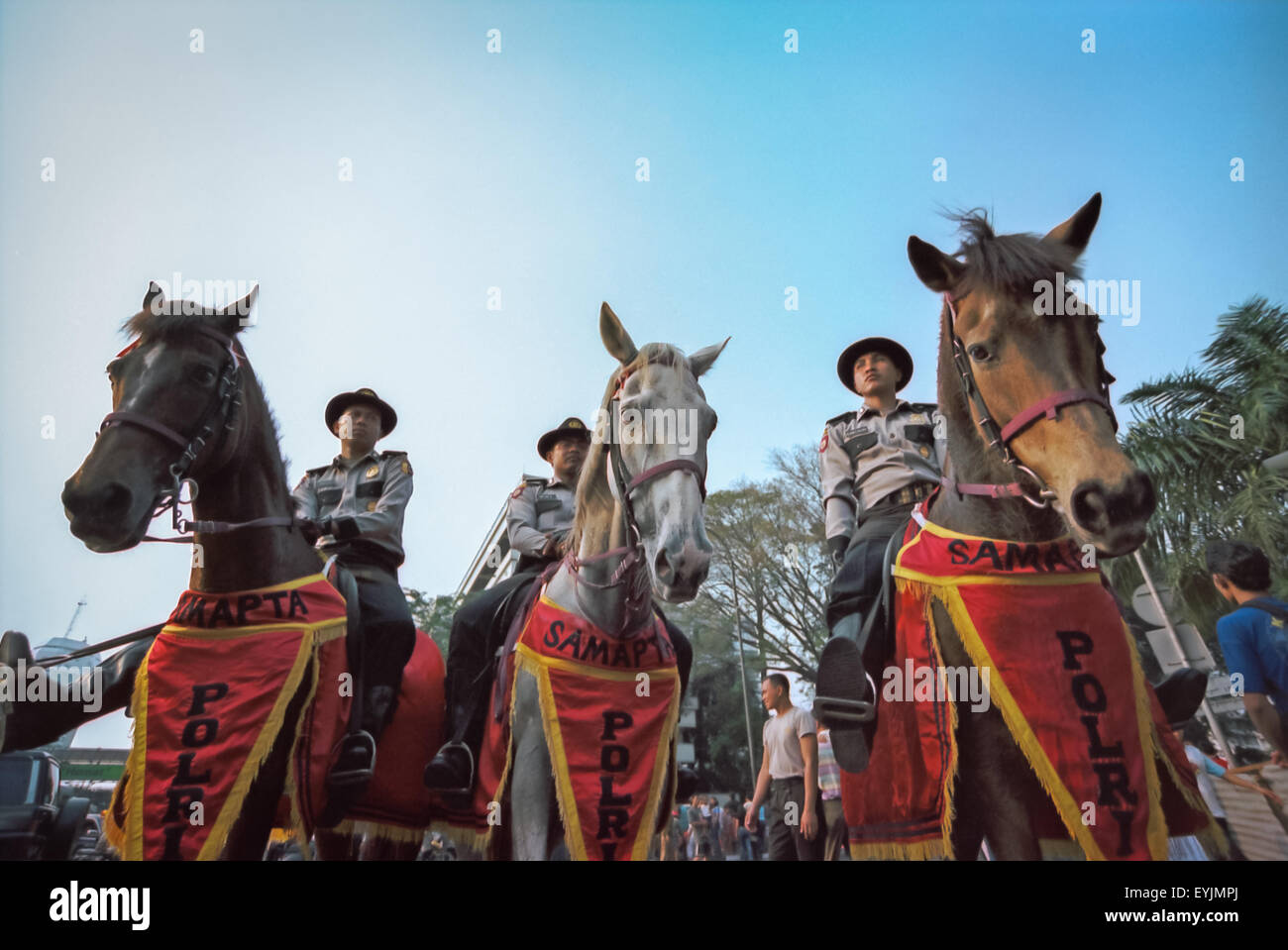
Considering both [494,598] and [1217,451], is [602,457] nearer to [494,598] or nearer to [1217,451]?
[494,598]

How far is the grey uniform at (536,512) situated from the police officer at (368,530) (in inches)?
27.9

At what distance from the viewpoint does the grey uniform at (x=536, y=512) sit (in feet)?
16.9

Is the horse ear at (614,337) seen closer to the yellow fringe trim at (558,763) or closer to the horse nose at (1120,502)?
the yellow fringe trim at (558,763)

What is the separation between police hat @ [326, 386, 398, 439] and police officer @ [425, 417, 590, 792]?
106 centimetres

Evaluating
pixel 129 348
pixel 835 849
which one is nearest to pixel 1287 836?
pixel 835 849

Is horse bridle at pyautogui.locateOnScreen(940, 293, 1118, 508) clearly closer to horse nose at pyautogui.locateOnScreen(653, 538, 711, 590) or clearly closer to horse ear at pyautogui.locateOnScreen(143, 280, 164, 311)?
horse nose at pyautogui.locateOnScreen(653, 538, 711, 590)

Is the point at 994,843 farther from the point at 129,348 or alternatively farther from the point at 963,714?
the point at 129,348

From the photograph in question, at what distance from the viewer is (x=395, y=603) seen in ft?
15.4

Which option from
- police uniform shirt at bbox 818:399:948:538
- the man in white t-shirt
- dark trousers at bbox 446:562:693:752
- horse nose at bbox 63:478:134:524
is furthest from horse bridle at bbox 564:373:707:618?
the man in white t-shirt

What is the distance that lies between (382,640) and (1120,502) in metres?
3.67

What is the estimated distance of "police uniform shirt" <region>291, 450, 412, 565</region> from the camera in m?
4.77

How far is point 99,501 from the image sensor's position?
→ 328 centimetres
